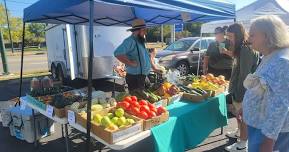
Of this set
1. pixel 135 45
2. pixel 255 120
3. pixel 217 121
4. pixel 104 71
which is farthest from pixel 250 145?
pixel 104 71

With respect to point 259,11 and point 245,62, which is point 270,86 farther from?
point 259,11

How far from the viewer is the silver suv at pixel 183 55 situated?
10.5 m

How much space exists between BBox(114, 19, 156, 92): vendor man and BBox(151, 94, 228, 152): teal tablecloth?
66 cm

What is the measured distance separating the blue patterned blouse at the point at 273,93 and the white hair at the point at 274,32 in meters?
0.06

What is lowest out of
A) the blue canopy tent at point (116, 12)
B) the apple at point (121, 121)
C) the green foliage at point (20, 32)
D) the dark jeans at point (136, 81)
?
the apple at point (121, 121)

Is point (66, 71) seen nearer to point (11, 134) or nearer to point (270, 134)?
point (11, 134)

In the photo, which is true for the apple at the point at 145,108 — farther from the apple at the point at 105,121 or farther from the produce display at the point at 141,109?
the apple at the point at 105,121

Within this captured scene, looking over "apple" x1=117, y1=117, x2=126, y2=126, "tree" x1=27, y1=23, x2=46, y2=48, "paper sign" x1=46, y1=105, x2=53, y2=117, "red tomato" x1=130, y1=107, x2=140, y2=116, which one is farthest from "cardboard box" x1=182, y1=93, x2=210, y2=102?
"tree" x1=27, y1=23, x2=46, y2=48

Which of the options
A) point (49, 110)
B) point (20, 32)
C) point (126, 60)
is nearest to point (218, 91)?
point (126, 60)

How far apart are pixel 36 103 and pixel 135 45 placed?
5.10 ft

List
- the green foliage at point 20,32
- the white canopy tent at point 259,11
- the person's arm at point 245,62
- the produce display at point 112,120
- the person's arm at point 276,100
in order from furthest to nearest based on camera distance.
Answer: the green foliage at point 20,32
the white canopy tent at point 259,11
the person's arm at point 245,62
the produce display at point 112,120
the person's arm at point 276,100

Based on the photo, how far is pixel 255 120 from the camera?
2.19 meters

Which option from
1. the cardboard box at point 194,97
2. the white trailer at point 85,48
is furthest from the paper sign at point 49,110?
the white trailer at point 85,48

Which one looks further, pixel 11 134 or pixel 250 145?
pixel 11 134
